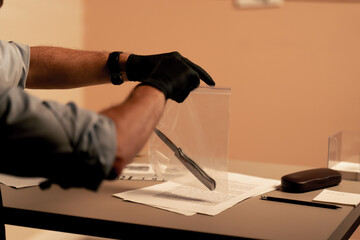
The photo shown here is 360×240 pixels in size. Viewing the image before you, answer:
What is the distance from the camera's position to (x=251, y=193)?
0.90 metres

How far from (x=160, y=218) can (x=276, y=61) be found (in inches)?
58.4

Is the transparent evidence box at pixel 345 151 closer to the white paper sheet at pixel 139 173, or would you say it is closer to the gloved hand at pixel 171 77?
the white paper sheet at pixel 139 173

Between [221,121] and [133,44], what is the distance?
1479 millimetres

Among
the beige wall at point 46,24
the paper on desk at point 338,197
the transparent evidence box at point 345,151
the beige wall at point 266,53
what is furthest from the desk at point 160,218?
the beige wall at point 266,53

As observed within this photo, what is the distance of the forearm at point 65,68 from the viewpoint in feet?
3.65

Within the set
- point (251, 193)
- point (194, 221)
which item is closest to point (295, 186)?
point (251, 193)

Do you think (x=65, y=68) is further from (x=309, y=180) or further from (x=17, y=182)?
(x=309, y=180)

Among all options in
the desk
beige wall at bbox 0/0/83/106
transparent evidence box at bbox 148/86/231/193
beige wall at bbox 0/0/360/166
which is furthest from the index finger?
beige wall at bbox 0/0/360/166

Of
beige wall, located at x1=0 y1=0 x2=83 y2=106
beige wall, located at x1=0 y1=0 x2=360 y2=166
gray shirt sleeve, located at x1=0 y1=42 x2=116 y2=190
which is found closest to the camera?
gray shirt sleeve, located at x1=0 y1=42 x2=116 y2=190

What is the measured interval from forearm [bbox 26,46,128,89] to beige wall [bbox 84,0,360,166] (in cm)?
110

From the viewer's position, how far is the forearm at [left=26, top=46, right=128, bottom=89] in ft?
3.65

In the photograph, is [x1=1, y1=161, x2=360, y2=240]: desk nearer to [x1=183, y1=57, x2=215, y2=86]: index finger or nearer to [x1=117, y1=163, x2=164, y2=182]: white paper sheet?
[x1=117, y1=163, x2=164, y2=182]: white paper sheet

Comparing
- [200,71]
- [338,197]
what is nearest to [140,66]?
[200,71]

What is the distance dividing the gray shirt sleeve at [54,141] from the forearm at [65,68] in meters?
0.54
